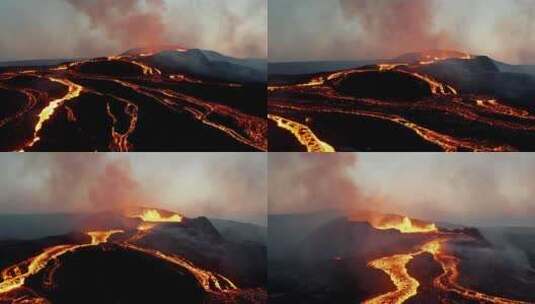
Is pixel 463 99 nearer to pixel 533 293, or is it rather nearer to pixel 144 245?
pixel 533 293

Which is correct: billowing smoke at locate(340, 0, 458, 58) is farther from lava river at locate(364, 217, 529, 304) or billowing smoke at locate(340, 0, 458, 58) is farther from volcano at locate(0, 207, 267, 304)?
volcano at locate(0, 207, 267, 304)

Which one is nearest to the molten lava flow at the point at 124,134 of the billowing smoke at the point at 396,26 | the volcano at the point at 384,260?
the volcano at the point at 384,260

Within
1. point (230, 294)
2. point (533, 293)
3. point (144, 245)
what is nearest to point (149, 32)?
point (144, 245)

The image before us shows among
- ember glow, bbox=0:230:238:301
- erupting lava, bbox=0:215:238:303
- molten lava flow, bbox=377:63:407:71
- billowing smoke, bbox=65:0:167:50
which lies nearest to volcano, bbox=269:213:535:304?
ember glow, bbox=0:230:238:301

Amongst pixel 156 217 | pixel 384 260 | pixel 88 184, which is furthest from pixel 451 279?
pixel 88 184

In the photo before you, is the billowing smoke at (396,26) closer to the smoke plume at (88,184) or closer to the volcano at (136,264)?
the volcano at (136,264)
